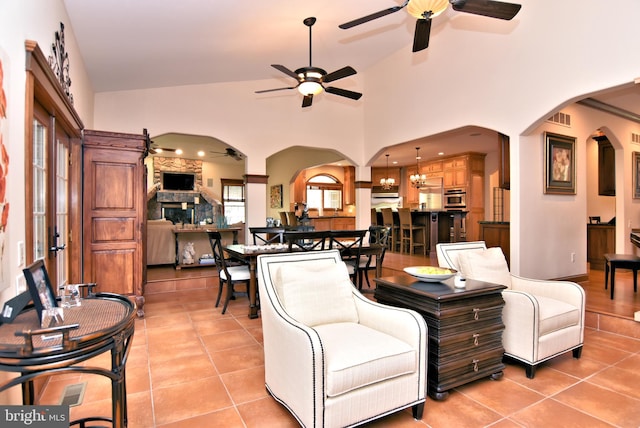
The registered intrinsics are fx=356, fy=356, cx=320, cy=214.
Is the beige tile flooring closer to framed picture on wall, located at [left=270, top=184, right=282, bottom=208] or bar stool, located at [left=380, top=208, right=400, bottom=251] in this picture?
bar stool, located at [left=380, top=208, right=400, bottom=251]

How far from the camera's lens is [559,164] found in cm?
458

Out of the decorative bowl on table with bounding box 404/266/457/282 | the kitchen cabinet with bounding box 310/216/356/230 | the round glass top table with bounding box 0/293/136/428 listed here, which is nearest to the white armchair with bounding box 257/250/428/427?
the decorative bowl on table with bounding box 404/266/457/282

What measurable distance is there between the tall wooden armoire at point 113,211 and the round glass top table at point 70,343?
228cm

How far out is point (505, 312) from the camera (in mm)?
2635

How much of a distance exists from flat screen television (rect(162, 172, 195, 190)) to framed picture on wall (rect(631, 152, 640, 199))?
35.6 ft

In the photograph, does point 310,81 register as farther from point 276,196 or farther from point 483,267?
point 276,196

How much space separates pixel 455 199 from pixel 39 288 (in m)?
9.65

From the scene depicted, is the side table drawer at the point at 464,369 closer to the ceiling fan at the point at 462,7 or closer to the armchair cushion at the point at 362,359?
the armchair cushion at the point at 362,359

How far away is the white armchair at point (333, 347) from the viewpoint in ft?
5.65

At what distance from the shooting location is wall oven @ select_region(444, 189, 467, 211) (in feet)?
31.2

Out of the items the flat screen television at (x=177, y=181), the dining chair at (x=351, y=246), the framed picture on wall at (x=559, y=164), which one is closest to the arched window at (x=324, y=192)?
the flat screen television at (x=177, y=181)

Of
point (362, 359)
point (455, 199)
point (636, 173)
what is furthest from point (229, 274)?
point (455, 199)

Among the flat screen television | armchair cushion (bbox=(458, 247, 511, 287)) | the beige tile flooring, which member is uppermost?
the flat screen television

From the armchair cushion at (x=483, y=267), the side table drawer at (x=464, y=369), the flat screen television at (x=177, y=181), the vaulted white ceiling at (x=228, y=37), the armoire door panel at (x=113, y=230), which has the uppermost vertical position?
the vaulted white ceiling at (x=228, y=37)
